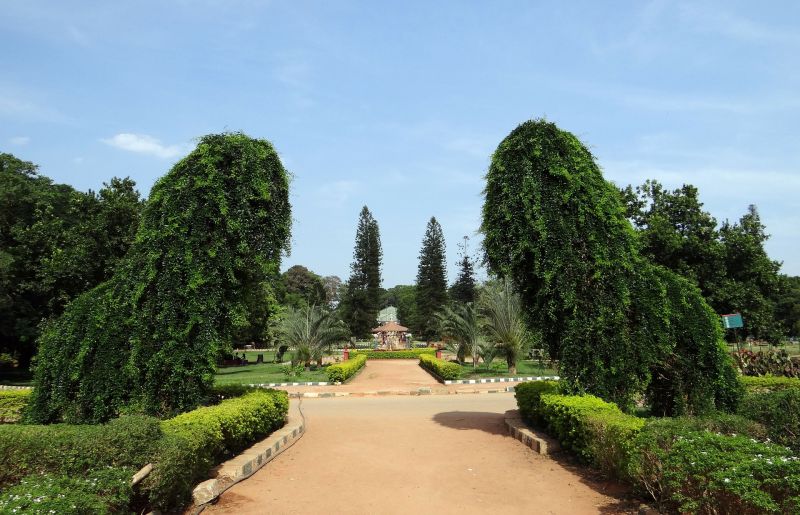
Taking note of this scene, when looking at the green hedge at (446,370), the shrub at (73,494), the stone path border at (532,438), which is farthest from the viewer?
the green hedge at (446,370)

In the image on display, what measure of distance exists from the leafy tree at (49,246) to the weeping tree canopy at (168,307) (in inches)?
612

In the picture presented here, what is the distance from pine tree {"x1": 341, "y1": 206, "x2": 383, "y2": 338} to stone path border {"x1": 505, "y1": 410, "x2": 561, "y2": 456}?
48.1 meters

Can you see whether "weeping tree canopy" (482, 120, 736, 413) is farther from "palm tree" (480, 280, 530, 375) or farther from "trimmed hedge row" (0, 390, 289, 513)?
"palm tree" (480, 280, 530, 375)

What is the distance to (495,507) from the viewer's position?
527 cm

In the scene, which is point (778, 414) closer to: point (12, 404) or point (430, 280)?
point (12, 404)

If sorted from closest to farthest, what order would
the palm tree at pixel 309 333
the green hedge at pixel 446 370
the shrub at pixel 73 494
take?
1. the shrub at pixel 73 494
2. the green hedge at pixel 446 370
3. the palm tree at pixel 309 333

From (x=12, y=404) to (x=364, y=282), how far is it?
48193mm

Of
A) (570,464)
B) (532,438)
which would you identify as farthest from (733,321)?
(570,464)

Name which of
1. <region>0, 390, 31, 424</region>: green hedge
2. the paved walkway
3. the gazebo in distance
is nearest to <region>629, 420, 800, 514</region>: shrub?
the paved walkway

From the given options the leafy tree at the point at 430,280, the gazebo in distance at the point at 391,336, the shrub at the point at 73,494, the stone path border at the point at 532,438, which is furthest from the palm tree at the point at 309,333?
the leafy tree at the point at 430,280

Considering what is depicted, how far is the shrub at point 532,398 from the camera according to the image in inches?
340

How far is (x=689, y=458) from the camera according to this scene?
13.9 ft

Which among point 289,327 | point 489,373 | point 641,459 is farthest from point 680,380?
point 289,327

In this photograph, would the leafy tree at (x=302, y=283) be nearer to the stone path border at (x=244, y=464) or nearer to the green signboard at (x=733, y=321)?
the green signboard at (x=733, y=321)
